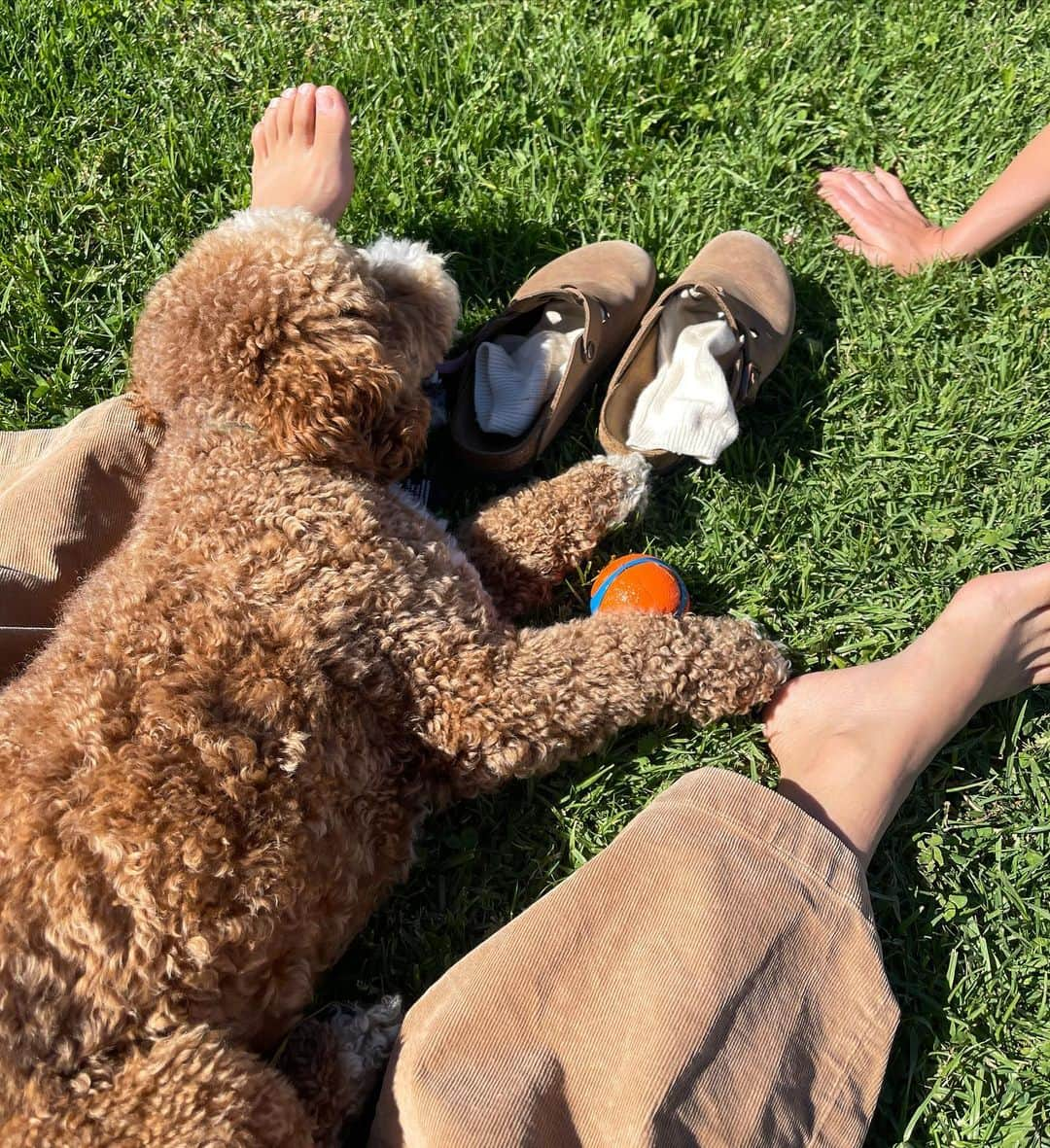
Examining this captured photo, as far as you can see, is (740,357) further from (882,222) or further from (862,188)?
(862,188)

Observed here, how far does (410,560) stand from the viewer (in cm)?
234

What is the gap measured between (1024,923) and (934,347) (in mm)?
1863

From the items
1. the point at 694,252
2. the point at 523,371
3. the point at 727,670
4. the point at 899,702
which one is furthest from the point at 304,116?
the point at 899,702

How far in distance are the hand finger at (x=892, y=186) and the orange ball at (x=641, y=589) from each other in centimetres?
177

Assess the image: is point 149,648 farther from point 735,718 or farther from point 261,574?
point 735,718

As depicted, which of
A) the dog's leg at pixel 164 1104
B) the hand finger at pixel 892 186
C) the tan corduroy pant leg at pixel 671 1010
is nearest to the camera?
the dog's leg at pixel 164 1104

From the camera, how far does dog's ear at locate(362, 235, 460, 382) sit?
8.21ft

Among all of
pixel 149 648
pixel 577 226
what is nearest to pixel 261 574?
pixel 149 648

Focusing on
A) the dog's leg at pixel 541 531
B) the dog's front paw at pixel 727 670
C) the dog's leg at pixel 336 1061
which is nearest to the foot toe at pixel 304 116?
the dog's leg at pixel 541 531

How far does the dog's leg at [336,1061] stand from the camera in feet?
6.64

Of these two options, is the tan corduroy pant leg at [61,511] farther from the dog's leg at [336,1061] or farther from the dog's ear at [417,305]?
the dog's leg at [336,1061]

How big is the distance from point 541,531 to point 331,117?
172 centimetres

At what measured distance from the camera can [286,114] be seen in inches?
133

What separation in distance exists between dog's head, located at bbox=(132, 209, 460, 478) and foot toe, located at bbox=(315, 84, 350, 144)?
0.91 meters
